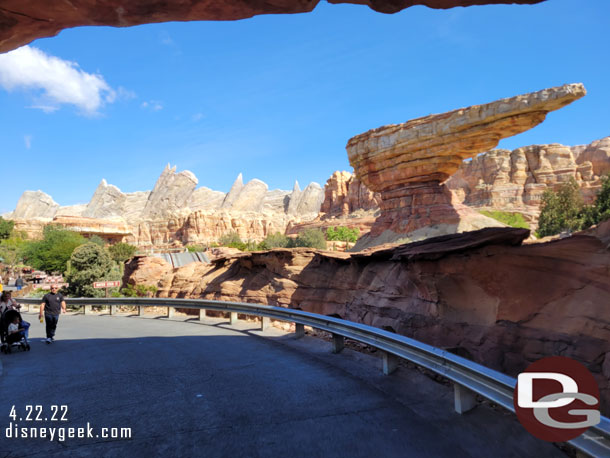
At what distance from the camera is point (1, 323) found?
29.1 ft

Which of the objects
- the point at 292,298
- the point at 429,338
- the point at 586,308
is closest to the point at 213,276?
the point at 292,298

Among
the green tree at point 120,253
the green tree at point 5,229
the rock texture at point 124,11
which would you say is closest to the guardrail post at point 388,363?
the rock texture at point 124,11

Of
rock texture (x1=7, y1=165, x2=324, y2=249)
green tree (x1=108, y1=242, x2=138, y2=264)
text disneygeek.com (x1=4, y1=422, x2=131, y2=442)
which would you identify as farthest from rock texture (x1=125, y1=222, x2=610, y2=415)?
rock texture (x1=7, y1=165, x2=324, y2=249)

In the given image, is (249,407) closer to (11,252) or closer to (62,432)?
(62,432)

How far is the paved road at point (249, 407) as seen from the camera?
126 inches

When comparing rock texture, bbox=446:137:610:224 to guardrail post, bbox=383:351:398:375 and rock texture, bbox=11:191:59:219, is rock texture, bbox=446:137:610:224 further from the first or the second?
rock texture, bbox=11:191:59:219

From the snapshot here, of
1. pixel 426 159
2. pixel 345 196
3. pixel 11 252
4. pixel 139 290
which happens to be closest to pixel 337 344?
pixel 139 290

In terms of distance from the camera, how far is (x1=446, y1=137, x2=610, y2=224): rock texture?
77562mm

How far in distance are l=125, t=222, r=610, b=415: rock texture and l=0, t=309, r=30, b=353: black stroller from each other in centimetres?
809

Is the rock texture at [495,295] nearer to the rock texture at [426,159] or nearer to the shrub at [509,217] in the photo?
the rock texture at [426,159]

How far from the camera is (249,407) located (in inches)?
161

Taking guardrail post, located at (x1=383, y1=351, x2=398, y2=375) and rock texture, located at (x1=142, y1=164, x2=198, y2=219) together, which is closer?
guardrail post, located at (x1=383, y1=351, x2=398, y2=375)

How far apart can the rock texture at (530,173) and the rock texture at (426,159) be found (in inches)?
1498

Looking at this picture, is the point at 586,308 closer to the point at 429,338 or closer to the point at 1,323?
the point at 429,338
